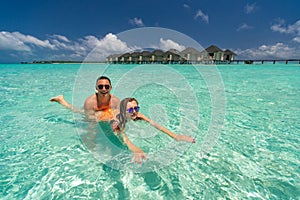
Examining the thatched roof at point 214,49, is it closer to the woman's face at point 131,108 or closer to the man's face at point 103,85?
the man's face at point 103,85

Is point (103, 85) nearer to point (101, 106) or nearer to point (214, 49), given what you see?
point (101, 106)

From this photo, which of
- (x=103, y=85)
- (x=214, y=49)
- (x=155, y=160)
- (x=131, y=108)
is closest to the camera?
(x=155, y=160)

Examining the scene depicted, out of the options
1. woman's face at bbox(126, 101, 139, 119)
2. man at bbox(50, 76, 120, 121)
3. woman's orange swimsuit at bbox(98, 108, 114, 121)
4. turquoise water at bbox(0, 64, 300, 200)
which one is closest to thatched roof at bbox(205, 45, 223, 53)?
turquoise water at bbox(0, 64, 300, 200)

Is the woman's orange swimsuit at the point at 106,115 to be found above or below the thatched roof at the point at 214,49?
below

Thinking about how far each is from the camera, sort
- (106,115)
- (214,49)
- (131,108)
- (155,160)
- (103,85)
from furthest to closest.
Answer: (214,49) → (106,115) → (103,85) → (131,108) → (155,160)

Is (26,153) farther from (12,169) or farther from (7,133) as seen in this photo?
(7,133)

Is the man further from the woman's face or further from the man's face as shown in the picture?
the woman's face

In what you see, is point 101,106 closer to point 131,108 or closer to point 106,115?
point 106,115

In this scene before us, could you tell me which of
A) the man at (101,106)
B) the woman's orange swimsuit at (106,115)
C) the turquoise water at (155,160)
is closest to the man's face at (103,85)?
the man at (101,106)

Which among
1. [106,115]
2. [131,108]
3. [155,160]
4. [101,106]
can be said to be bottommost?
[155,160]

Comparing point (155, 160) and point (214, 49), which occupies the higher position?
point (214, 49)

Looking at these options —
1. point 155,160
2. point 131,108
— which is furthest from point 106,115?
point 155,160

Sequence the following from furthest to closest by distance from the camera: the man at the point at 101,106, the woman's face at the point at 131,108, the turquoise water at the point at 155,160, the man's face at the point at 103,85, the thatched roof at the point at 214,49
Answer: the thatched roof at the point at 214,49
the man at the point at 101,106
the man's face at the point at 103,85
the woman's face at the point at 131,108
the turquoise water at the point at 155,160

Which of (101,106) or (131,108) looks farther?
(101,106)
